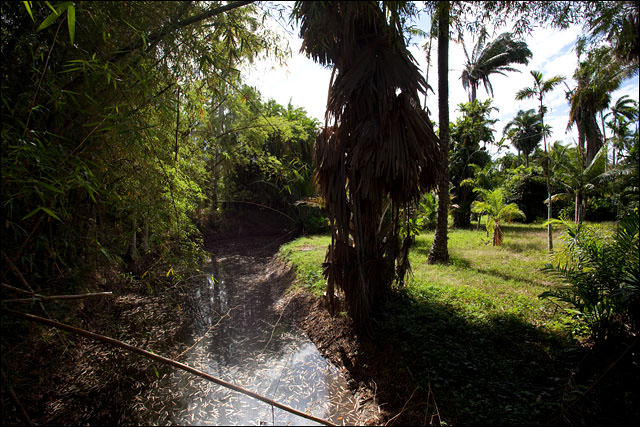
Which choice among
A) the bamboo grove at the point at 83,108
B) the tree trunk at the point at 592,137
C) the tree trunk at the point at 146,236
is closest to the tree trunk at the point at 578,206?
the tree trunk at the point at 592,137

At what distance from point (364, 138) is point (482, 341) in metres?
2.72

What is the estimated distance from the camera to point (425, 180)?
13.6 ft

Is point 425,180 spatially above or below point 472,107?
below

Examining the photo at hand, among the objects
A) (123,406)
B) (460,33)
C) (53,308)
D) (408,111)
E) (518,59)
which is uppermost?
(518,59)

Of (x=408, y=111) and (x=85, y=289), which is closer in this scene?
(x=85, y=289)

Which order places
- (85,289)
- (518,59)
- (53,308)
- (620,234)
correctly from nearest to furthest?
(53,308) < (85,289) < (620,234) < (518,59)

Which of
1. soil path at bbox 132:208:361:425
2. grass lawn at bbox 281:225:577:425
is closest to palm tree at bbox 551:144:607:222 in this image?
grass lawn at bbox 281:225:577:425

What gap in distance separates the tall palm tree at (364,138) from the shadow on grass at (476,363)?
2.32 ft

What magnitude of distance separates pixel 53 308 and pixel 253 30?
3.11 m

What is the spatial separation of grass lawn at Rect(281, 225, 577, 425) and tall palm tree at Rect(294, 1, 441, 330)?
768mm

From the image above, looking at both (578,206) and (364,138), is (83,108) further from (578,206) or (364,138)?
(578,206)

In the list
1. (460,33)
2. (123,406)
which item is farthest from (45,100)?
(460,33)

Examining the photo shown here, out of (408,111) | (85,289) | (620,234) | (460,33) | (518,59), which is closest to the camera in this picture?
(85,289)

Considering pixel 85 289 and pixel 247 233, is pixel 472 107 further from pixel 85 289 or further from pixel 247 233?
pixel 85 289
